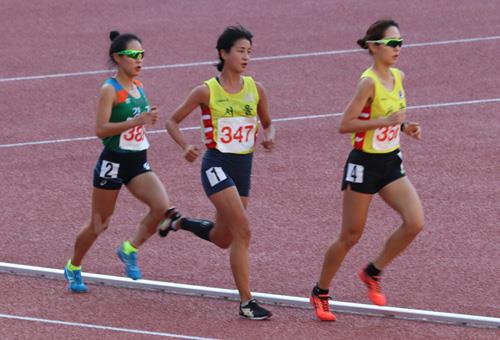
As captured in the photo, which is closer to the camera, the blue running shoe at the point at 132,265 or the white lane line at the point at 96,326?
the white lane line at the point at 96,326

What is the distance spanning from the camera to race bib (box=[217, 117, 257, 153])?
851cm

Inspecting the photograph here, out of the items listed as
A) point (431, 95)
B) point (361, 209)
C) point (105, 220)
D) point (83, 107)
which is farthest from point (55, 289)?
point (431, 95)

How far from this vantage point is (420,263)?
9641mm

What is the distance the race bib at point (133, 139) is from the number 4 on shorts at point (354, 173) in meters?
1.56

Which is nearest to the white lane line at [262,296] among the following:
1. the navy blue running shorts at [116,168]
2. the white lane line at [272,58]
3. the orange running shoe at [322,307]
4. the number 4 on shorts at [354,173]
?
the orange running shoe at [322,307]

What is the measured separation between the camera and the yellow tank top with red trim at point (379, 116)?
8.28 metres

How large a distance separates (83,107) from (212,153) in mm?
6588

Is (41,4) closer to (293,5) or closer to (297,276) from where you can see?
(293,5)

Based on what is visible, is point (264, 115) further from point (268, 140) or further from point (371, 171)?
point (371, 171)

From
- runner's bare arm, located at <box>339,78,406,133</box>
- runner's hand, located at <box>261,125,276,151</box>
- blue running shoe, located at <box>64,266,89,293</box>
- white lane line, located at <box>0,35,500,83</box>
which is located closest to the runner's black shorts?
runner's bare arm, located at <box>339,78,406,133</box>

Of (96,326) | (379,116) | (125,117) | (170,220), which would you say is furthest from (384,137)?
(96,326)

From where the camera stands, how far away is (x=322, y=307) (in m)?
8.50

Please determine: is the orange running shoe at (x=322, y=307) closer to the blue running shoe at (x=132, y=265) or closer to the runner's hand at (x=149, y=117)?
the blue running shoe at (x=132, y=265)

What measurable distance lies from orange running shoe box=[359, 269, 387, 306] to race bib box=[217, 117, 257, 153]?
1272 millimetres
